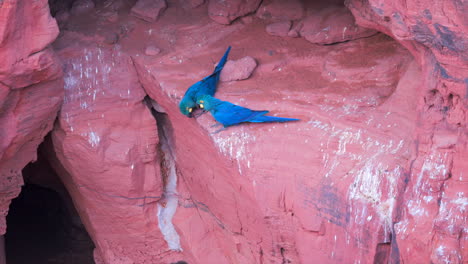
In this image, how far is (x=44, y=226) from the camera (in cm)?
589

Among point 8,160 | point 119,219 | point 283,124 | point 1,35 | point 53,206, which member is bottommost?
point 53,206

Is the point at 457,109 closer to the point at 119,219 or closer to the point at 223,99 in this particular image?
the point at 223,99

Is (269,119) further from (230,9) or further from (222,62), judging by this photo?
(230,9)

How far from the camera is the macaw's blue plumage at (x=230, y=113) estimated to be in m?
3.63

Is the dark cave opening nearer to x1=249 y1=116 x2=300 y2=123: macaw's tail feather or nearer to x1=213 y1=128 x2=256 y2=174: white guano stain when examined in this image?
x1=213 y1=128 x2=256 y2=174: white guano stain

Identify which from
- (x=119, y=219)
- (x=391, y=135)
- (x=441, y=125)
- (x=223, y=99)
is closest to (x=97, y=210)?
(x=119, y=219)

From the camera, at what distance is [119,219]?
15.1ft

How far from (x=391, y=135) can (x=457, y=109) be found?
0.45 m

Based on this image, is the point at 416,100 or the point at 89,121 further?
the point at 89,121

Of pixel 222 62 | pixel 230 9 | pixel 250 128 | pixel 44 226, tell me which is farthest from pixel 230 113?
pixel 44 226

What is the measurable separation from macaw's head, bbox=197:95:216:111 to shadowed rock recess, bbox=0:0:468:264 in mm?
114


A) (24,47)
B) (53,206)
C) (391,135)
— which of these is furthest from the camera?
(53,206)

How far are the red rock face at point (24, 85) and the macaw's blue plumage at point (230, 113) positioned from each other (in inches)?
38.8

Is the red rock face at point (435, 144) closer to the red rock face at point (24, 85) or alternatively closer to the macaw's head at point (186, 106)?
the macaw's head at point (186, 106)
